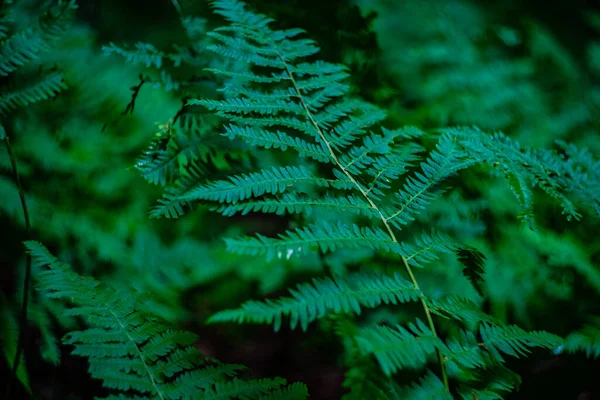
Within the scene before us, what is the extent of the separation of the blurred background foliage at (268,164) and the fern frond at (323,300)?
574mm

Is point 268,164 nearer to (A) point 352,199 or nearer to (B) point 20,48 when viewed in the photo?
(A) point 352,199

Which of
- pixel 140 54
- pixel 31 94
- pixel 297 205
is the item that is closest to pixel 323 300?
pixel 297 205

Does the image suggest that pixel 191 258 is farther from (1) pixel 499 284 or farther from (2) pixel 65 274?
(1) pixel 499 284

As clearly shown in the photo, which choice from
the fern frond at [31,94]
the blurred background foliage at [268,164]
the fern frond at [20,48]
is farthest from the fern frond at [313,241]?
the fern frond at [20,48]

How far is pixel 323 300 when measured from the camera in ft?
2.65

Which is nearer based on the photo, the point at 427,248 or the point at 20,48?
the point at 427,248

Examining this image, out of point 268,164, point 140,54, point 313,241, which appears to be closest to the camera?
point 313,241

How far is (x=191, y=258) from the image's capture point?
2.02 meters

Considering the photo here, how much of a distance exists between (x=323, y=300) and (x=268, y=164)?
0.82 metres

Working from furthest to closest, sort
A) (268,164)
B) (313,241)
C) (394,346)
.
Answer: (268,164)
(313,241)
(394,346)

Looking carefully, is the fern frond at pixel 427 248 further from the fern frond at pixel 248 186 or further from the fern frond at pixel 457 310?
the fern frond at pixel 248 186

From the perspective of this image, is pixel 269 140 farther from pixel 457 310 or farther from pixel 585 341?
pixel 585 341

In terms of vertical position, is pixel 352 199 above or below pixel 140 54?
below

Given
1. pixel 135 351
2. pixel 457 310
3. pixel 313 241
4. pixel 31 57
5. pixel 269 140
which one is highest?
pixel 31 57
